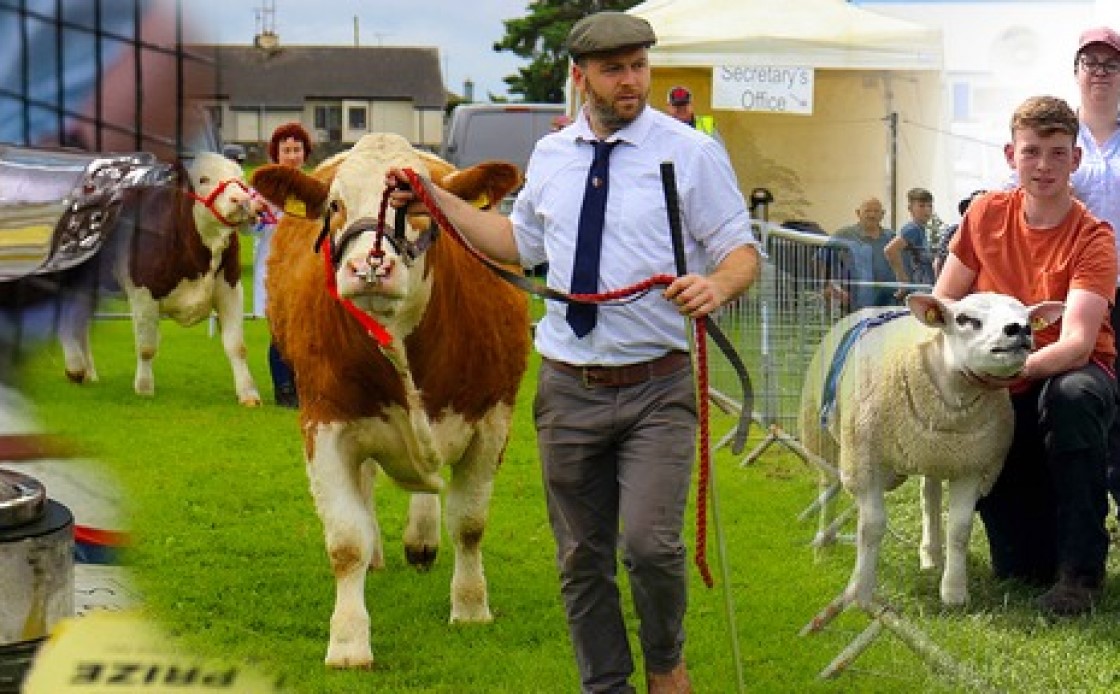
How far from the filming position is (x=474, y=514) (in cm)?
664

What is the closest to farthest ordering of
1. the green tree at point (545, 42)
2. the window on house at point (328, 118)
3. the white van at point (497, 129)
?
the window on house at point (328, 118), the green tree at point (545, 42), the white van at point (497, 129)

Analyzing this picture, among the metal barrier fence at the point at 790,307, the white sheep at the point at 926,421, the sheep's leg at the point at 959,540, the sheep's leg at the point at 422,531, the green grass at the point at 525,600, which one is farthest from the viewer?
the metal barrier fence at the point at 790,307

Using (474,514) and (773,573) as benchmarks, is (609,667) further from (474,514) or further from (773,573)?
(773,573)

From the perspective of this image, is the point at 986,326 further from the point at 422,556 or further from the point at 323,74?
the point at 323,74

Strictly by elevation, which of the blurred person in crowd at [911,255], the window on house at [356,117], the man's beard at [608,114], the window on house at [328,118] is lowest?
the blurred person in crowd at [911,255]

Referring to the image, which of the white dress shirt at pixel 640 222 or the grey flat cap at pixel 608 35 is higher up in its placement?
the grey flat cap at pixel 608 35

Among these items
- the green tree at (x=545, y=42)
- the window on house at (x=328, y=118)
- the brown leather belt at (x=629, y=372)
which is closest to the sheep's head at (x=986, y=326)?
the brown leather belt at (x=629, y=372)

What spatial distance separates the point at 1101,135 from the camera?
684 centimetres

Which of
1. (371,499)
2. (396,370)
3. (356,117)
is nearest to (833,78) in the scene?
(371,499)

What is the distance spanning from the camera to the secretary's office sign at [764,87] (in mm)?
14008

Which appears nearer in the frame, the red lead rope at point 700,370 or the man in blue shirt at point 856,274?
the red lead rope at point 700,370

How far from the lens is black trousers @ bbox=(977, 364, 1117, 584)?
6203 millimetres

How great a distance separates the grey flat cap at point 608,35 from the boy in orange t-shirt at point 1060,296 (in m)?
1.90

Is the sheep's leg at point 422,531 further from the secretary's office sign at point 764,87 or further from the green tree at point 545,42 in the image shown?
the green tree at point 545,42
